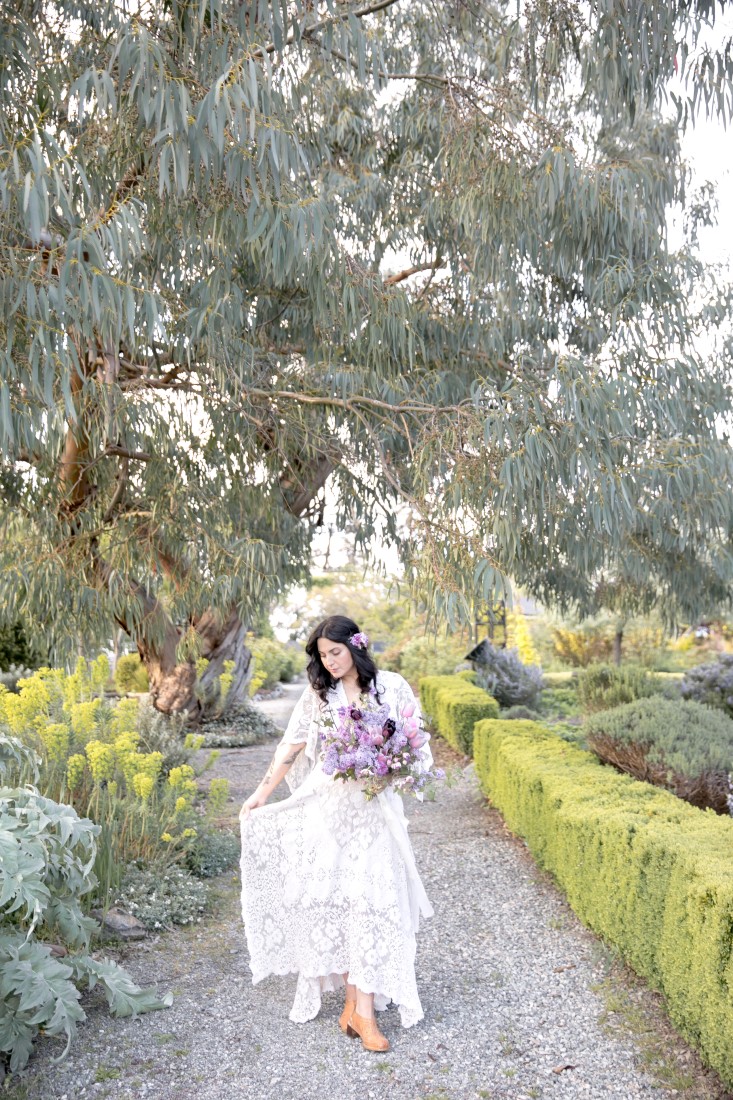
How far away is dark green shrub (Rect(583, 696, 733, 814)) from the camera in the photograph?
521 cm

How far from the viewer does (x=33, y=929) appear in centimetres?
291

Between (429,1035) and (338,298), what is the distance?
13.2 feet

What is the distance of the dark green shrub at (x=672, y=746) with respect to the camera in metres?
5.21

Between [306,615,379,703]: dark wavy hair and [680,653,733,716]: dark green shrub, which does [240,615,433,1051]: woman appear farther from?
[680,653,733,716]: dark green shrub

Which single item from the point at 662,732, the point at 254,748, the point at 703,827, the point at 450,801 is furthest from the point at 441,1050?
the point at 254,748

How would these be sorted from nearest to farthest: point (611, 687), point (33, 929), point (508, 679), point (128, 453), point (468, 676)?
point (33, 929) < point (128, 453) < point (611, 687) < point (508, 679) < point (468, 676)

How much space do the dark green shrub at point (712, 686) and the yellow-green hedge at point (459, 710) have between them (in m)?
2.01

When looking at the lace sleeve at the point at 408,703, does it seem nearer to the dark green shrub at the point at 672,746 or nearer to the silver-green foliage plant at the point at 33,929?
the silver-green foliage plant at the point at 33,929

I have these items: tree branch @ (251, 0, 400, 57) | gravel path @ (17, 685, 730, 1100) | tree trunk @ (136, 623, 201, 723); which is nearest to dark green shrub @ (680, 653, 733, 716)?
tree trunk @ (136, 623, 201, 723)

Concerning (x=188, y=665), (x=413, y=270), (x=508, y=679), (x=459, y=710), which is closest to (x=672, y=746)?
(x=459, y=710)

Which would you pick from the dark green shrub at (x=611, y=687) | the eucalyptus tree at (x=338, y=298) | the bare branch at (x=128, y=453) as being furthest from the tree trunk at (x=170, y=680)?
the dark green shrub at (x=611, y=687)

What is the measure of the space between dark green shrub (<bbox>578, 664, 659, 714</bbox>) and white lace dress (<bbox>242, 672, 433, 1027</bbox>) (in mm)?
6308

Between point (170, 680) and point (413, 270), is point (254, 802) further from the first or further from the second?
point (170, 680)

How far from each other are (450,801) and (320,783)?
4.27 metres
